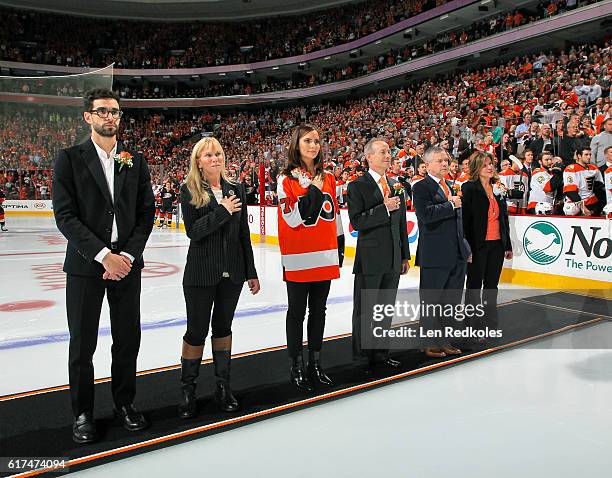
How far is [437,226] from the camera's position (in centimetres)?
378

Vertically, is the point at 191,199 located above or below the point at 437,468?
above

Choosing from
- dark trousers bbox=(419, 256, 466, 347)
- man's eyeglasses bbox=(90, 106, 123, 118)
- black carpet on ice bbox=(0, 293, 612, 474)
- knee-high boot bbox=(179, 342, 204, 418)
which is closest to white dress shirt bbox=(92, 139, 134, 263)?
man's eyeglasses bbox=(90, 106, 123, 118)

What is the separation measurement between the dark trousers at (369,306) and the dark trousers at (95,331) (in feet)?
5.14

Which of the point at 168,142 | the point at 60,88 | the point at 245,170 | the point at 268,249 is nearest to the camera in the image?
the point at 268,249

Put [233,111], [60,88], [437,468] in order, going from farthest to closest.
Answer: [233,111]
[60,88]
[437,468]

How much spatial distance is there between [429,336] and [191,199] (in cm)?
234

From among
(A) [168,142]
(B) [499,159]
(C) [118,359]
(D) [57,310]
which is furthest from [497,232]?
(A) [168,142]

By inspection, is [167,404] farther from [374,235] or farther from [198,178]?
[374,235]

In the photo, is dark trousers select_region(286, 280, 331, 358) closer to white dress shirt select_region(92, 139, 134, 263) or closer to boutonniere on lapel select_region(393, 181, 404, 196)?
boutonniere on lapel select_region(393, 181, 404, 196)

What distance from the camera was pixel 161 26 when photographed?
3459 cm

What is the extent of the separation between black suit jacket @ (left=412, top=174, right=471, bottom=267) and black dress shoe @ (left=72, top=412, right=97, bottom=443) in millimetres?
2492

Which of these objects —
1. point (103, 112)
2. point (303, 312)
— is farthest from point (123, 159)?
point (303, 312)

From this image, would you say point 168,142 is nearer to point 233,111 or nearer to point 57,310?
point 233,111

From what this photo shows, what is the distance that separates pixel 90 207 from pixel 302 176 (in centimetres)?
123
